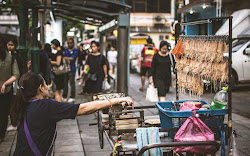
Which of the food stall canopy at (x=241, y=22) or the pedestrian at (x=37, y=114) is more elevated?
the food stall canopy at (x=241, y=22)

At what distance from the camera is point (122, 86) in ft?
36.5

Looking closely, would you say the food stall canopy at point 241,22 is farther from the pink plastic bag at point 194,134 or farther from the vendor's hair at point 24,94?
the vendor's hair at point 24,94

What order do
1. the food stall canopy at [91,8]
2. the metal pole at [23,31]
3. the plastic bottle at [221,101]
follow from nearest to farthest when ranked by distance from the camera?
the plastic bottle at [221,101]
the metal pole at [23,31]
the food stall canopy at [91,8]

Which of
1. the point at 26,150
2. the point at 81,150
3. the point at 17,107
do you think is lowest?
the point at 81,150

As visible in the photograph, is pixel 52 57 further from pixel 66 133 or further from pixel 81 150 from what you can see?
pixel 81 150

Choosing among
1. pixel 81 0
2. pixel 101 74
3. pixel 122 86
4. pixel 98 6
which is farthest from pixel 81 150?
pixel 98 6

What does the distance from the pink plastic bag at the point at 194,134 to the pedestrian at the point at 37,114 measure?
0.74 m

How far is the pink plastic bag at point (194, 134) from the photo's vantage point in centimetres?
310

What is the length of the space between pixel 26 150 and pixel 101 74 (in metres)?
6.38

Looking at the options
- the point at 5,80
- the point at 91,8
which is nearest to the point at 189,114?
the point at 5,80

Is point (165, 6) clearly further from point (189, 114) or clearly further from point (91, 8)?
point (189, 114)

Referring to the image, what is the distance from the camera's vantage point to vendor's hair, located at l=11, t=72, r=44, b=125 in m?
3.07

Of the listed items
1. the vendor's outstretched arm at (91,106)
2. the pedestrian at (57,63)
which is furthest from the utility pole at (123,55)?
the vendor's outstretched arm at (91,106)

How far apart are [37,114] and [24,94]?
23cm
